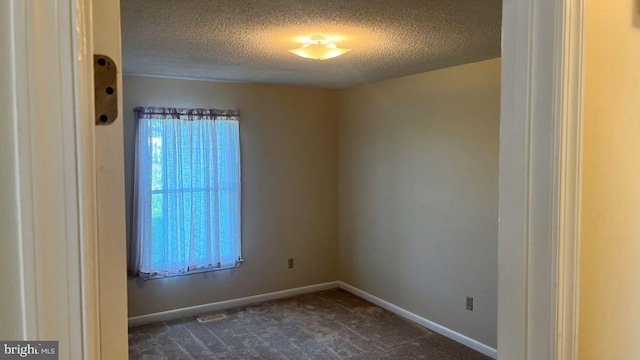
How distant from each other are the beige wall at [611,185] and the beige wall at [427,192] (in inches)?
108

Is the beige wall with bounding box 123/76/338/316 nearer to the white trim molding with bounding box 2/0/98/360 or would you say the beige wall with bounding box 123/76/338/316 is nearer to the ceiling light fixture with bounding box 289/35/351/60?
the ceiling light fixture with bounding box 289/35/351/60

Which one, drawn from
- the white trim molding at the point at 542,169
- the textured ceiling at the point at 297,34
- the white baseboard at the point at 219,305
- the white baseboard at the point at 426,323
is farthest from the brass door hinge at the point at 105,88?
the white baseboard at the point at 219,305

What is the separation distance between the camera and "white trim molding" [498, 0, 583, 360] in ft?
2.76

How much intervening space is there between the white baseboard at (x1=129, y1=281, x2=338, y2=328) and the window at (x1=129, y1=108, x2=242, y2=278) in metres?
0.41

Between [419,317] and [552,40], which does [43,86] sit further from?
[419,317]

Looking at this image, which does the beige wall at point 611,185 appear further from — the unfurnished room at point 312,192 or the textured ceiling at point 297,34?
the unfurnished room at point 312,192

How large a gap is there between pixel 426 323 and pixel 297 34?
10.0 feet

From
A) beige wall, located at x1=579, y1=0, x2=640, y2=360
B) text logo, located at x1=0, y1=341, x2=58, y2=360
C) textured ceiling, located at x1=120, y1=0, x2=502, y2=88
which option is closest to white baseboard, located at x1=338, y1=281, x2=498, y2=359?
textured ceiling, located at x1=120, y1=0, x2=502, y2=88

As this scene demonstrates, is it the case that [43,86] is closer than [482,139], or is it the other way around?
[43,86]

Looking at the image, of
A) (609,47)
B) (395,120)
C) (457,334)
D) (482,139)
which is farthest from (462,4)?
(457,334)

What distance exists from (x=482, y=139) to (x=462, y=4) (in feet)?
6.13

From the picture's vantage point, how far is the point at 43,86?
450mm

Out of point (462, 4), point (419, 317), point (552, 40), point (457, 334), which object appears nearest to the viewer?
point (552, 40)

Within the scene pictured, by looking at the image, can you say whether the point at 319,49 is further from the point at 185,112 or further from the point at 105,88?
the point at 105,88
